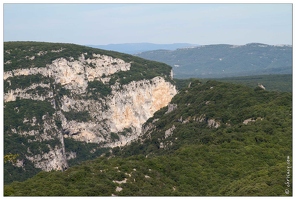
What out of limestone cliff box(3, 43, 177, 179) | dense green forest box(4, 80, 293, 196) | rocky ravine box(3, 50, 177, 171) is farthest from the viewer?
rocky ravine box(3, 50, 177, 171)

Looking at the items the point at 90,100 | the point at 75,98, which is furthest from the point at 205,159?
the point at 90,100

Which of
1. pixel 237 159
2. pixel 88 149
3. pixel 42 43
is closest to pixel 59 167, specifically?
pixel 88 149

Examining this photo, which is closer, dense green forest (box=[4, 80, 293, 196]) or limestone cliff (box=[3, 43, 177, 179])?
dense green forest (box=[4, 80, 293, 196])

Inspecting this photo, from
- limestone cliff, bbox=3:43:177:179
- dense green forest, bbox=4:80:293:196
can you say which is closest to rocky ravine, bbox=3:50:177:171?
limestone cliff, bbox=3:43:177:179

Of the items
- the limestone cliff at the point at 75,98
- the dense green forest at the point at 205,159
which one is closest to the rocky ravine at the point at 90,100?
the limestone cliff at the point at 75,98

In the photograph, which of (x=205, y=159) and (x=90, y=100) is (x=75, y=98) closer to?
(x=90, y=100)

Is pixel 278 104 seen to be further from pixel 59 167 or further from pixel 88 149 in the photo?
pixel 88 149

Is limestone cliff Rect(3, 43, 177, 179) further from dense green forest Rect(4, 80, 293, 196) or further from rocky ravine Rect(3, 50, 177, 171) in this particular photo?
dense green forest Rect(4, 80, 293, 196)
